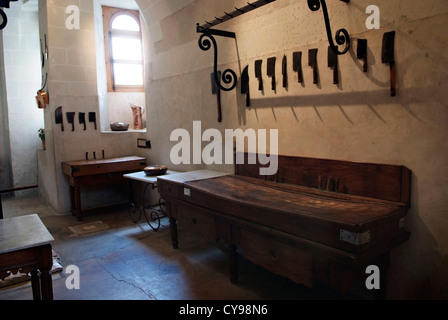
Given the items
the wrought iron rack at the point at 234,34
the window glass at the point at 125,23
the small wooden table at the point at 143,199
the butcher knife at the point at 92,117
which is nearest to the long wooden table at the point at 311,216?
the wrought iron rack at the point at 234,34

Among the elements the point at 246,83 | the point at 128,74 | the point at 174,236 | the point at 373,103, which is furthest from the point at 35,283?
the point at 128,74

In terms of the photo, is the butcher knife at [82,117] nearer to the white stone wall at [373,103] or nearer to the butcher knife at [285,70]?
the white stone wall at [373,103]

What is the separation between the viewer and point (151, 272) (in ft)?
9.87

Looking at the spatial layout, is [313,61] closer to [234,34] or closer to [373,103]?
[373,103]

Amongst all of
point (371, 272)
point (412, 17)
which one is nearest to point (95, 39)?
point (412, 17)

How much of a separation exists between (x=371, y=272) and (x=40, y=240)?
1.94 metres

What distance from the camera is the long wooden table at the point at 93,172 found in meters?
4.69

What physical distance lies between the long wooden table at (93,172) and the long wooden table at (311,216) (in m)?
2.10

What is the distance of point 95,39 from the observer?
16.9ft

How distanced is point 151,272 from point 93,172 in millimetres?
2247
